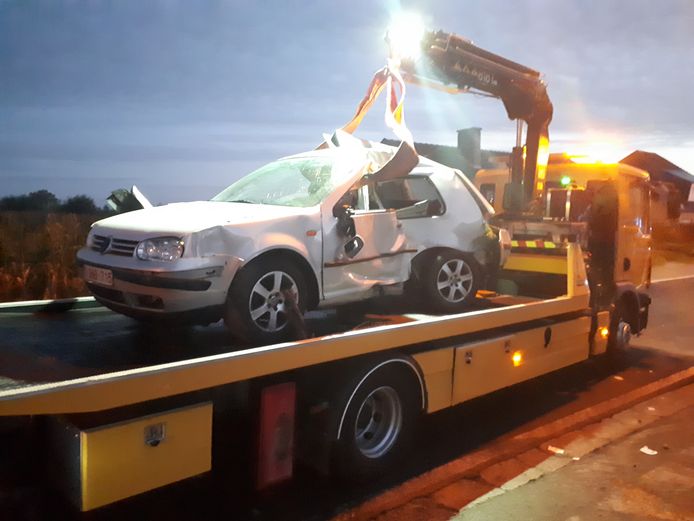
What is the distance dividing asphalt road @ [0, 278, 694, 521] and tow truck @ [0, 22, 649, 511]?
3 centimetres

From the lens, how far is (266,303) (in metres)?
4.43

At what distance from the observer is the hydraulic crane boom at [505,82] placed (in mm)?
7195

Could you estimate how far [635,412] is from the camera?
6.27m

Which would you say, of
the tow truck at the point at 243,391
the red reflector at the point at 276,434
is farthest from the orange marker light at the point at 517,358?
→ the red reflector at the point at 276,434

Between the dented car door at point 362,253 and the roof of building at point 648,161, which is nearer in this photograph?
the dented car door at point 362,253

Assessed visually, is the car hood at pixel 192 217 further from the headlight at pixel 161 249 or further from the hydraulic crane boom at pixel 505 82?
the hydraulic crane boom at pixel 505 82

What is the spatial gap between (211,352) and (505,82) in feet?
18.2

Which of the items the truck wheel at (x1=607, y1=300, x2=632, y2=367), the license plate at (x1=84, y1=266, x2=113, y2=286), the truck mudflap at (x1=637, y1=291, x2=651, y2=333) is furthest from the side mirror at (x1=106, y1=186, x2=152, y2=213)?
the truck mudflap at (x1=637, y1=291, x2=651, y2=333)

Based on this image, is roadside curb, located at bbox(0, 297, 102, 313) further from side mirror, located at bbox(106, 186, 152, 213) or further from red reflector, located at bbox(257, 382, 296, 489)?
red reflector, located at bbox(257, 382, 296, 489)

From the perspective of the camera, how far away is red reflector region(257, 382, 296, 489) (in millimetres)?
4047

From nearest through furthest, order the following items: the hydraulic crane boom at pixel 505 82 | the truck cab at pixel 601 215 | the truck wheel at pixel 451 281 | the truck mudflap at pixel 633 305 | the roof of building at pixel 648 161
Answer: the truck wheel at pixel 451 281
the hydraulic crane boom at pixel 505 82
the truck cab at pixel 601 215
the truck mudflap at pixel 633 305
the roof of building at pixel 648 161

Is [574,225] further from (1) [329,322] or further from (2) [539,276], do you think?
(1) [329,322]

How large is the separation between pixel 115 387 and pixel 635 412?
509 cm

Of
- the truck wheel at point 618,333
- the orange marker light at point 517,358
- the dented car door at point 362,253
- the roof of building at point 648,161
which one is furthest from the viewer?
the roof of building at point 648,161
